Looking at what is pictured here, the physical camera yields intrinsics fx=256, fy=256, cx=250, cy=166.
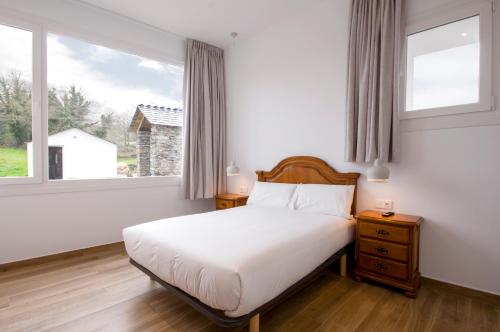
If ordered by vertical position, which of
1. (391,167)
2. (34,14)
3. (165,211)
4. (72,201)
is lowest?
(165,211)

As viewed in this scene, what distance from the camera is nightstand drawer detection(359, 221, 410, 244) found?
2174mm

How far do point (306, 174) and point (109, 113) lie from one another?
9.07 ft

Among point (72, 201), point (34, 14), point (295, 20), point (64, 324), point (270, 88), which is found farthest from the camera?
point (270, 88)

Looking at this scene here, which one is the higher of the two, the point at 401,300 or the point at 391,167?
the point at 391,167

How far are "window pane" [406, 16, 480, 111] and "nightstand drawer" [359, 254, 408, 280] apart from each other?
4.82 feet

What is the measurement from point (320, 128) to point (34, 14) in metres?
3.44

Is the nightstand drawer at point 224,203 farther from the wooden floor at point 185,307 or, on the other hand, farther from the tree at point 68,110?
the tree at point 68,110

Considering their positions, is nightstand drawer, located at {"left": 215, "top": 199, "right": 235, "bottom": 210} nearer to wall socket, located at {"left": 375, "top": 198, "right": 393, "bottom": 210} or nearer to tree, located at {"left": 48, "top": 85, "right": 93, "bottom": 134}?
wall socket, located at {"left": 375, "top": 198, "right": 393, "bottom": 210}

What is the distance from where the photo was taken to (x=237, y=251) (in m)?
1.60

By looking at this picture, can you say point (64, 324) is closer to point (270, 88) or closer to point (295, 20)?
point (270, 88)

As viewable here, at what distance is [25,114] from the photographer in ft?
9.16

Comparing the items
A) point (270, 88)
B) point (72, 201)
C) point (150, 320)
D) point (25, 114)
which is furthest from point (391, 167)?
point (25, 114)

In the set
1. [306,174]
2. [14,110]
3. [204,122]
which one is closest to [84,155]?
[14,110]

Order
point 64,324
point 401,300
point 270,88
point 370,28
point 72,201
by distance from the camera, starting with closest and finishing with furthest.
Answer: point 64,324 < point 401,300 < point 370,28 < point 72,201 < point 270,88
